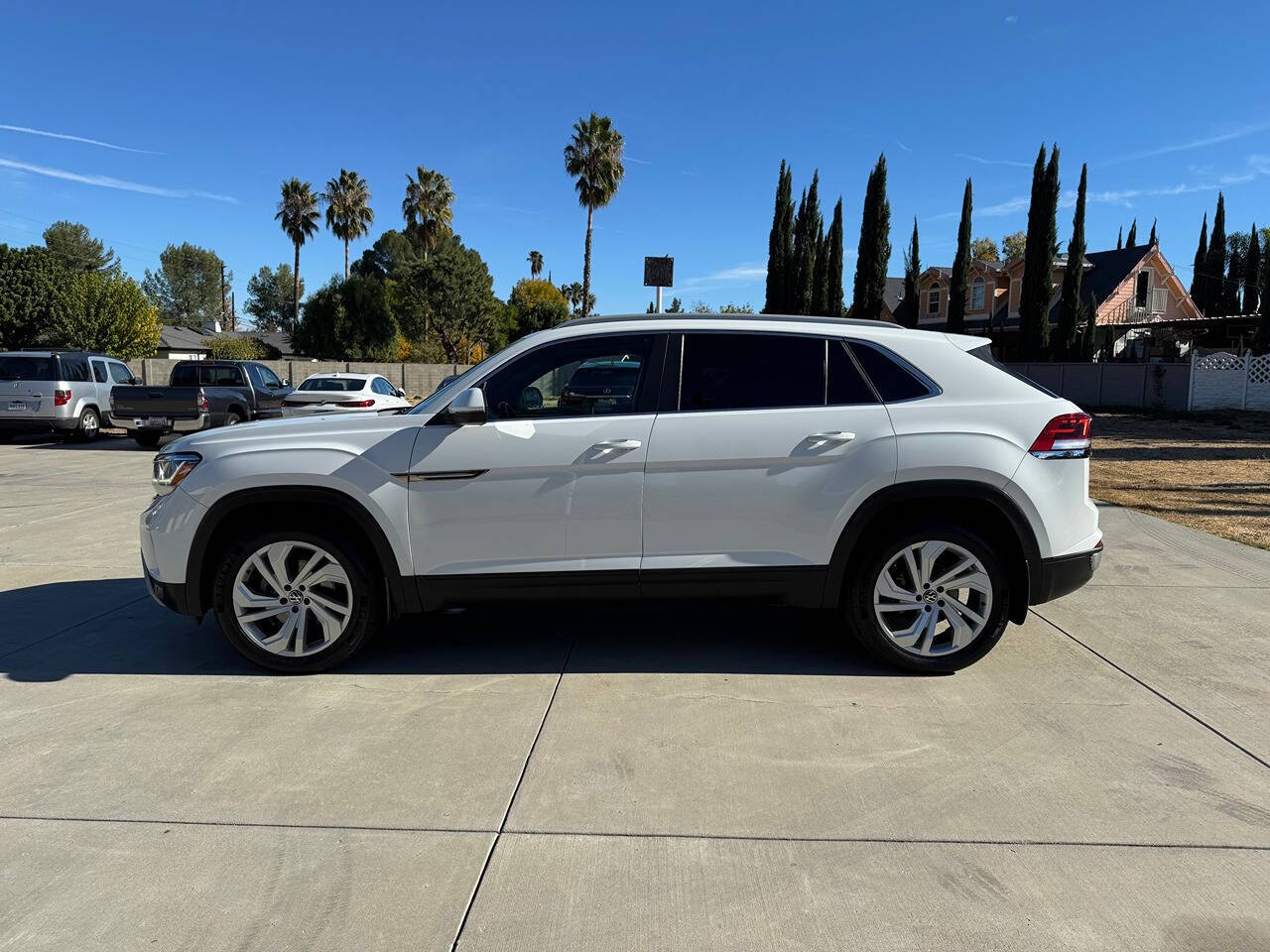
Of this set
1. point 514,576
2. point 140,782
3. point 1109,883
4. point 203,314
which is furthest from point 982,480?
point 203,314

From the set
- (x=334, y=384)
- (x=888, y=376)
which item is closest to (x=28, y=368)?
(x=334, y=384)

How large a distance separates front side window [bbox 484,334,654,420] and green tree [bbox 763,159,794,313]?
45301 mm

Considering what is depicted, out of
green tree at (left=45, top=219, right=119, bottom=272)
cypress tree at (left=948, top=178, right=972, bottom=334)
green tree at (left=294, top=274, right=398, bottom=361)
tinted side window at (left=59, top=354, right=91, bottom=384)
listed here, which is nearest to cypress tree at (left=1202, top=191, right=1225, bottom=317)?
cypress tree at (left=948, top=178, right=972, bottom=334)

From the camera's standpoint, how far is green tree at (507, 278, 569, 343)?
7219 centimetres

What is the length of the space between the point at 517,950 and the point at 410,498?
2351mm

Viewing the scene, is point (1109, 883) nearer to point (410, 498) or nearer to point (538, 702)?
point (538, 702)

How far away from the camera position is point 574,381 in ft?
14.7

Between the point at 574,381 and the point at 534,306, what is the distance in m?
73.4

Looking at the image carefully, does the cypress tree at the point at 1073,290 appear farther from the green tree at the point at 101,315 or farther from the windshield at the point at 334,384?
the green tree at the point at 101,315

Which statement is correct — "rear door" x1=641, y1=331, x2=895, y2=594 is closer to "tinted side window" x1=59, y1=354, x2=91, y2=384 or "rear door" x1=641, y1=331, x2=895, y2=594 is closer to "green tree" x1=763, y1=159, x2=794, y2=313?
"tinted side window" x1=59, y1=354, x2=91, y2=384

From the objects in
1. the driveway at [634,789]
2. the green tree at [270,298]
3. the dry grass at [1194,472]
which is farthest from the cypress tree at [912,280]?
the green tree at [270,298]

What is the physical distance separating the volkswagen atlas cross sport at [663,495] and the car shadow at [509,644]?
41 centimetres

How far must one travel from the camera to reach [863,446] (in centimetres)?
431

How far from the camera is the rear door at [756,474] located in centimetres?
428
